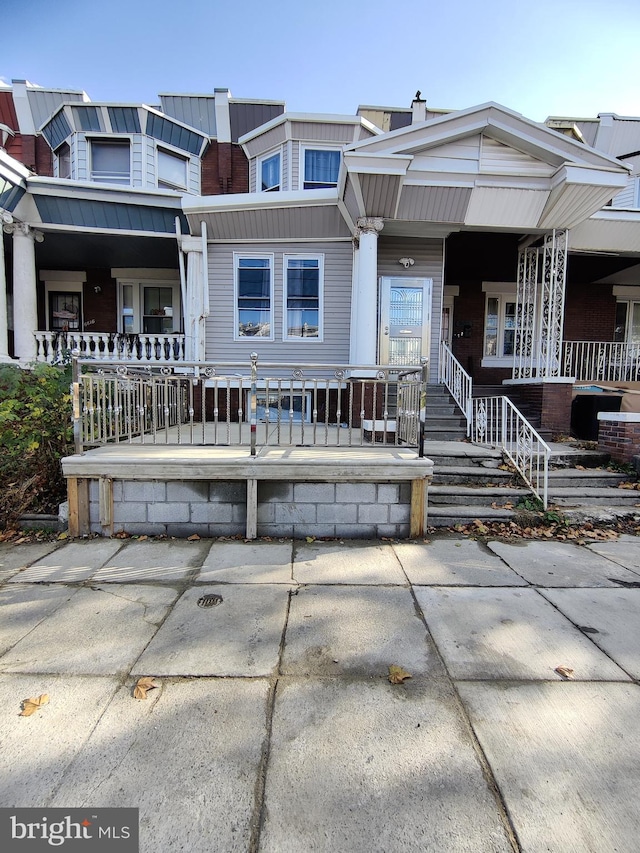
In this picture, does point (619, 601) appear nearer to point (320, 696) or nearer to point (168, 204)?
point (320, 696)

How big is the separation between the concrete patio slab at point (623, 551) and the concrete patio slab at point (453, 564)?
1092 mm

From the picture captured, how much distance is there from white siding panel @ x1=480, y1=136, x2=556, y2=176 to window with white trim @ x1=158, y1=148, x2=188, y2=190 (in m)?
7.71

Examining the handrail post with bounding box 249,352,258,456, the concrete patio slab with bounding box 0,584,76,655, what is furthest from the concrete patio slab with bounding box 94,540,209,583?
the handrail post with bounding box 249,352,258,456

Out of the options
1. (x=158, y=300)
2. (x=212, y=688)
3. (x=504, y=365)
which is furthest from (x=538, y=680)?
(x=158, y=300)

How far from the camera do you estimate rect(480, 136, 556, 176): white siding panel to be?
21.9 feet

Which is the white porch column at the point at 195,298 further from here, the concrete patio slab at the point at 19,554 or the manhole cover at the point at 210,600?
the manhole cover at the point at 210,600

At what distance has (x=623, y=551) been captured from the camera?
155 inches

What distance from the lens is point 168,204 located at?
862 centimetres

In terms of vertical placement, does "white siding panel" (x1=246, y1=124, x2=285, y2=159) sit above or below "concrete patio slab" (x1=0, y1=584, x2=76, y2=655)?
above

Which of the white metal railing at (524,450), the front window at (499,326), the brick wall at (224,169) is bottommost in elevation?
the white metal railing at (524,450)

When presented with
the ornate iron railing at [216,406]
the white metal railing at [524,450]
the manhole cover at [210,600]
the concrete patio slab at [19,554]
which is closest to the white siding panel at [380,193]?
the ornate iron railing at [216,406]

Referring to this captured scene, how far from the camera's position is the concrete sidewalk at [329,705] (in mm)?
1442

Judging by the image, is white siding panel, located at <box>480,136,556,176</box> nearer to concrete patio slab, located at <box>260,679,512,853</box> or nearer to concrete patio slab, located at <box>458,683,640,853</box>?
concrete patio slab, located at <box>458,683,640,853</box>

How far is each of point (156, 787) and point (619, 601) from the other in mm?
3129
